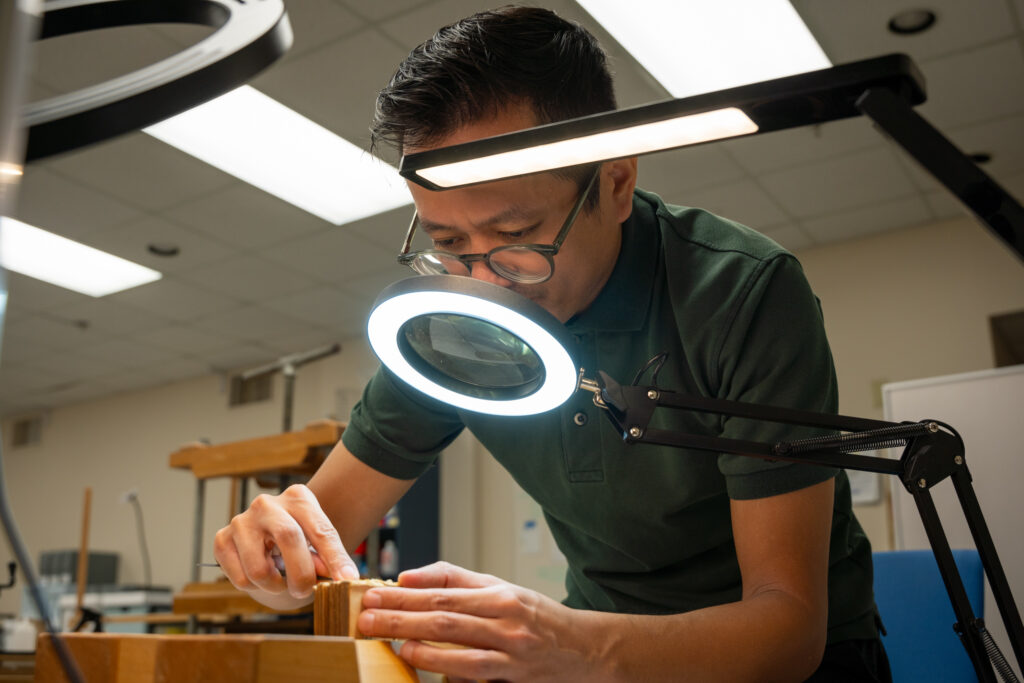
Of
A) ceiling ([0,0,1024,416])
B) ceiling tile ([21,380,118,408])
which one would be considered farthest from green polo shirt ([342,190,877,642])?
ceiling tile ([21,380,118,408])

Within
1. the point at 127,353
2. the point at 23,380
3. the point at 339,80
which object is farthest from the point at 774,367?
the point at 23,380

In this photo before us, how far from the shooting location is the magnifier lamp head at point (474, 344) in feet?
2.22

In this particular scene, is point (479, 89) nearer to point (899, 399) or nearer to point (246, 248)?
point (899, 399)

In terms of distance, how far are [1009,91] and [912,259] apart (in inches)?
50.1

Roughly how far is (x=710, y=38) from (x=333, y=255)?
2.52 m

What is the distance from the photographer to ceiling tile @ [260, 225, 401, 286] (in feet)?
15.5

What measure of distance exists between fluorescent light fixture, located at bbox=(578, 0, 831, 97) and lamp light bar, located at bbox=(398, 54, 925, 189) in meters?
2.52

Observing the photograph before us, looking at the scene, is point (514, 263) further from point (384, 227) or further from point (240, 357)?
point (240, 357)

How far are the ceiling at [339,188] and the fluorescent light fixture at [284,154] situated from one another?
8 cm

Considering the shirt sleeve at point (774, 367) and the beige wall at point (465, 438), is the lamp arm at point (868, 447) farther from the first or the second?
the beige wall at point (465, 438)

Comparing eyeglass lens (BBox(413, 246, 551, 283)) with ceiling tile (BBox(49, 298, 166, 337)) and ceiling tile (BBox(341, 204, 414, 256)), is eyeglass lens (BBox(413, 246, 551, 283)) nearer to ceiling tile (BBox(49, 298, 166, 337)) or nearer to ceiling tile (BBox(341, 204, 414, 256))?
ceiling tile (BBox(341, 204, 414, 256))

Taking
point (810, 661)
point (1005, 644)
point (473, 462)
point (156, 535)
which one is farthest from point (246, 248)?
point (810, 661)

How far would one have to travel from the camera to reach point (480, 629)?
2.10 feet

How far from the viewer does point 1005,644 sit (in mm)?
1885
